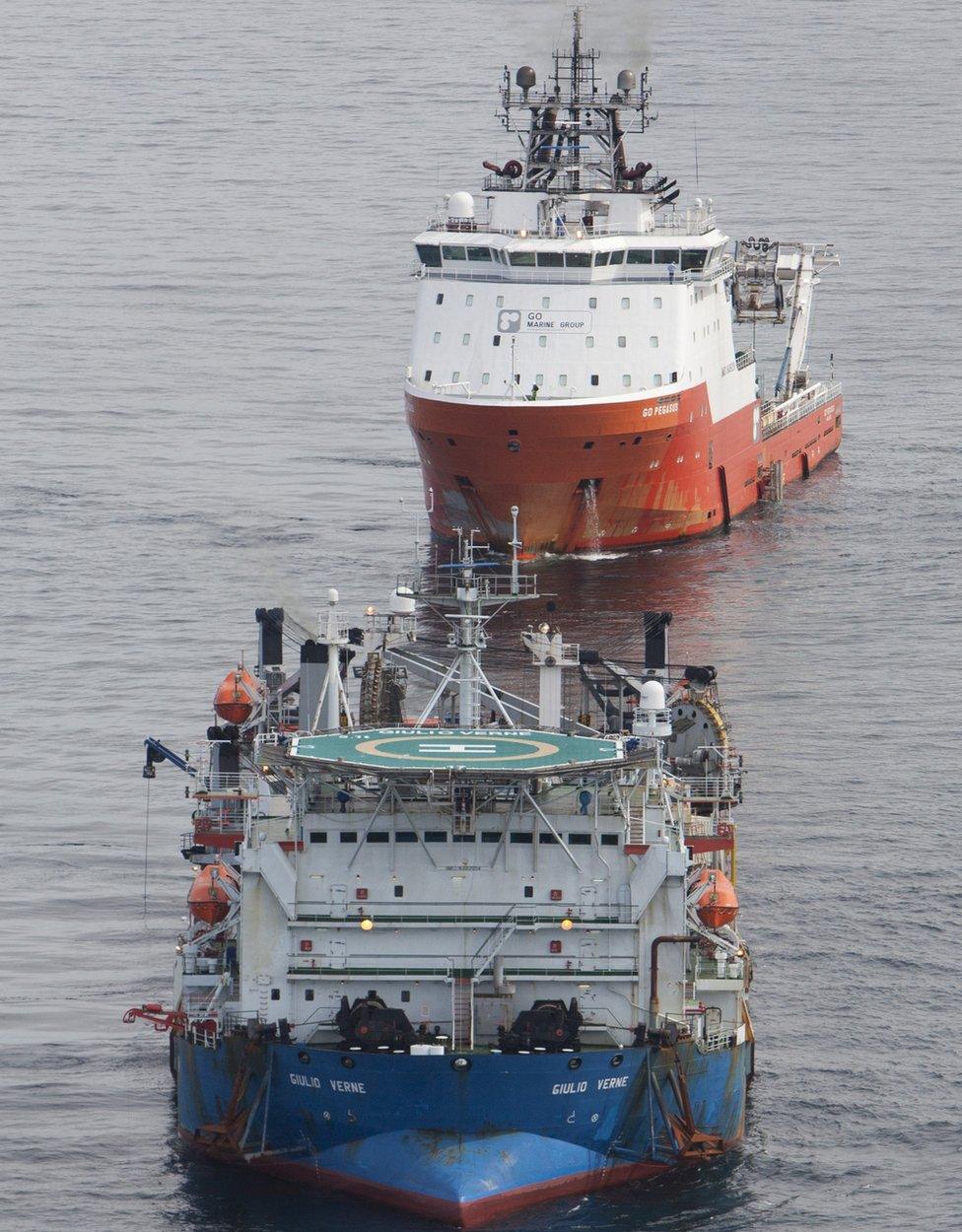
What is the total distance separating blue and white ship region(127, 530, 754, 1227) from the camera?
55.5 m

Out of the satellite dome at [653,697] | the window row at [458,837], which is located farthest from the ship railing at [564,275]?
the window row at [458,837]

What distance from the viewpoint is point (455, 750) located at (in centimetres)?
5888

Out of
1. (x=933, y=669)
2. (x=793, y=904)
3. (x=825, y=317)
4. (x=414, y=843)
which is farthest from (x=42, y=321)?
(x=414, y=843)

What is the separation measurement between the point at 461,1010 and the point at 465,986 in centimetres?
50

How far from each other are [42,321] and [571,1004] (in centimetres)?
9321

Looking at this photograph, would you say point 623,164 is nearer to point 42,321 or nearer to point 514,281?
point 514,281

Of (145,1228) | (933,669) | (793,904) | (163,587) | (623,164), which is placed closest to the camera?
(145,1228)

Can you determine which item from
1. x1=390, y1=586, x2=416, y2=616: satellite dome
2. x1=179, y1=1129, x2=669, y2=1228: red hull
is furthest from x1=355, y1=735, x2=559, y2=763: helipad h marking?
x1=179, y1=1129, x2=669, y2=1228: red hull

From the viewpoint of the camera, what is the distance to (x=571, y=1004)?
56.8 meters

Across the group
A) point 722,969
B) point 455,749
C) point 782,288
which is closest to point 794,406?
point 782,288

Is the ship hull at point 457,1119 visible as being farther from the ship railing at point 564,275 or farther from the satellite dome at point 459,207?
the satellite dome at point 459,207

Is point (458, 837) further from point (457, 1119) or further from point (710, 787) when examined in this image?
point (710, 787)

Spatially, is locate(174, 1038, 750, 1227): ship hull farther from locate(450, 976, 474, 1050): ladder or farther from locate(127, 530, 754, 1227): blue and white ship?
locate(450, 976, 474, 1050): ladder

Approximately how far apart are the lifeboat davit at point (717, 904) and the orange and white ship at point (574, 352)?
41962 millimetres
